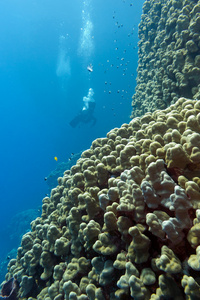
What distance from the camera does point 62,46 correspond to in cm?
11269

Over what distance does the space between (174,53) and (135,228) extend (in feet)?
20.1

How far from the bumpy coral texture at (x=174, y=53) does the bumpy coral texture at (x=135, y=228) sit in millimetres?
2786

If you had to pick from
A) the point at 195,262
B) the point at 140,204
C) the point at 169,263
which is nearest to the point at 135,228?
the point at 140,204

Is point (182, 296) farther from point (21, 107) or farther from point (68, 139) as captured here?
point (21, 107)

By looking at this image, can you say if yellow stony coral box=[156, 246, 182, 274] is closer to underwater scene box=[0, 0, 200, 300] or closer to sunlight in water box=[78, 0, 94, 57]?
underwater scene box=[0, 0, 200, 300]

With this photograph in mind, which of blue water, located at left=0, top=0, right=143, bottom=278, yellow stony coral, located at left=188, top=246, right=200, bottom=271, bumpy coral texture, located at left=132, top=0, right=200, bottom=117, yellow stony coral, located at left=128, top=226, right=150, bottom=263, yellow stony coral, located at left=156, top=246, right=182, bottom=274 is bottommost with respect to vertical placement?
A: yellow stony coral, located at left=188, top=246, right=200, bottom=271

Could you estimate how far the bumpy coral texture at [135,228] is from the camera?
1.69m

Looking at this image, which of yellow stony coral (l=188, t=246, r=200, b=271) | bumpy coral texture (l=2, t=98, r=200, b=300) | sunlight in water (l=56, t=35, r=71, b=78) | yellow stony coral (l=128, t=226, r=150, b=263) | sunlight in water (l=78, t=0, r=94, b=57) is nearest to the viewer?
yellow stony coral (l=188, t=246, r=200, b=271)

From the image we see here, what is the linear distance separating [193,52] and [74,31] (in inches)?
4710

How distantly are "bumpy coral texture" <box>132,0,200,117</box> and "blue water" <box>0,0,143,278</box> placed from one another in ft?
198

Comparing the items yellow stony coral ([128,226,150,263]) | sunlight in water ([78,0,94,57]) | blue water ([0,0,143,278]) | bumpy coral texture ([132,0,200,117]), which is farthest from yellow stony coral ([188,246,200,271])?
sunlight in water ([78,0,94,57])

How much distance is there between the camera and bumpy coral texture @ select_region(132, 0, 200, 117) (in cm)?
537

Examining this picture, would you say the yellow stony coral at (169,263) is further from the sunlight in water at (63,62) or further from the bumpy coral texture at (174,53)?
the sunlight in water at (63,62)

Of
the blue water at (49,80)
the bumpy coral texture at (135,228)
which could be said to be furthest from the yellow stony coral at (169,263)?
the blue water at (49,80)
